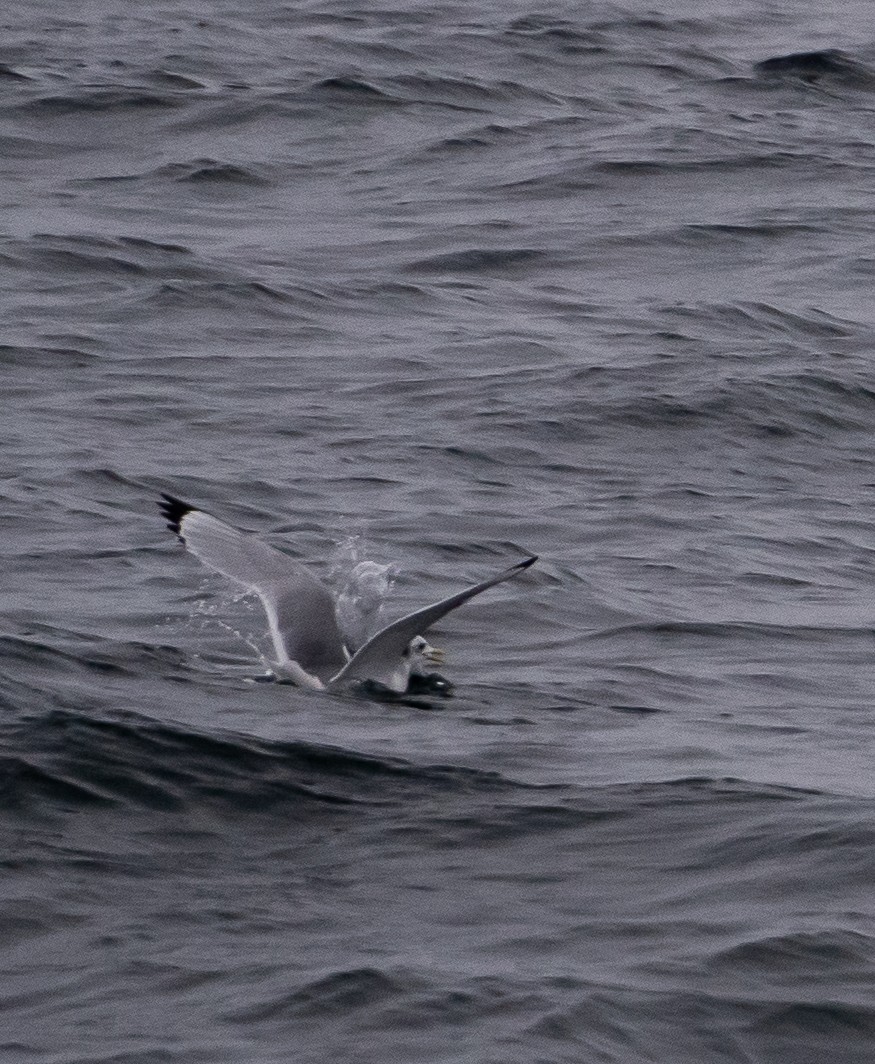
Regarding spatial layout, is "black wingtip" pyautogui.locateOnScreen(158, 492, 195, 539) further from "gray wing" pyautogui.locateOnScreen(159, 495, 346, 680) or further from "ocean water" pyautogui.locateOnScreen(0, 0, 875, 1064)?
"ocean water" pyautogui.locateOnScreen(0, 0, 875, 1064)

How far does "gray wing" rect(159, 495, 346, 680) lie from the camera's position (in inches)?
384

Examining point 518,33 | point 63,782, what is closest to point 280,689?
point 63,782

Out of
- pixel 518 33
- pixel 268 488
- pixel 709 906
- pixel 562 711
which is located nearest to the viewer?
pixel 709 906

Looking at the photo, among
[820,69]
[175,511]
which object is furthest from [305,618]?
[820,69]

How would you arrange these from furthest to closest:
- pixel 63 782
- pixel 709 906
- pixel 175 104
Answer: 1. pixel 175 104
2. pixel 63 782
3. pixel 709 906

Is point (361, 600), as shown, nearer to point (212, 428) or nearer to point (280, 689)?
point (280, 689)

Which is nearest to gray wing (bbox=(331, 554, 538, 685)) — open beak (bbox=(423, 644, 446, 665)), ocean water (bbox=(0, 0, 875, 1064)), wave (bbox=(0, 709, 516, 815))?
ocean water (bbox=(0, 0, 875, 1064))

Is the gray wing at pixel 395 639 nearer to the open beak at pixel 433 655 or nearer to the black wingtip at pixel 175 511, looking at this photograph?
the open beak at pixel 433 655

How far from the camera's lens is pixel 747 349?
15461mm

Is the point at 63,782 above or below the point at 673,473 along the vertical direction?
above

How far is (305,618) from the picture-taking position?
9.91 meters

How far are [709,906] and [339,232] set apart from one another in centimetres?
1110

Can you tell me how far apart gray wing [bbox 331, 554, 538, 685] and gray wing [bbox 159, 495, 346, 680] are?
0.79ft

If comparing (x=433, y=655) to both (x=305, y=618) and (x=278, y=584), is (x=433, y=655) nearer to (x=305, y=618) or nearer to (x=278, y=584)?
(x=305, y=618)
